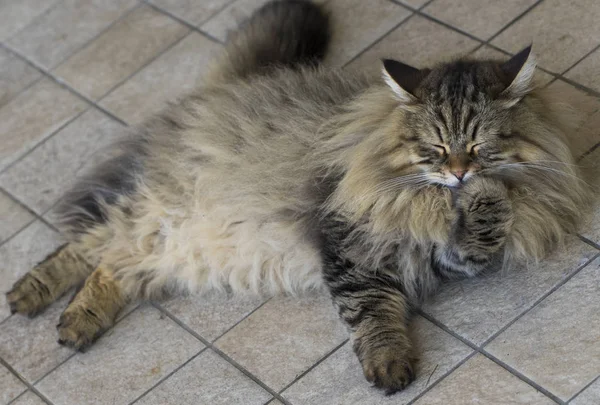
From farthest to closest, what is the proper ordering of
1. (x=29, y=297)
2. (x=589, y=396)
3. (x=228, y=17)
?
(x=228, y=17)
(x=29, y=297)
(x=589, y=396)

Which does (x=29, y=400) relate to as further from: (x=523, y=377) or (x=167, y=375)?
(x=523, y=377)

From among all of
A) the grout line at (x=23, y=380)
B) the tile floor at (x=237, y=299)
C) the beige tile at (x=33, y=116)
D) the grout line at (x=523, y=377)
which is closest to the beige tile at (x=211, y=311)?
the tile floor at (x=237, y=299)

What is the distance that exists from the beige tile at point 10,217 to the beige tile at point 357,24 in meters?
1.32

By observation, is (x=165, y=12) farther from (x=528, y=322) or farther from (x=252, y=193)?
(x=528, y=322)

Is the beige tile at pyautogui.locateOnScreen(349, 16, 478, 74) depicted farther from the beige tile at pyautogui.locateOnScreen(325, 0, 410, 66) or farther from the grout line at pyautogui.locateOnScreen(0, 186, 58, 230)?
the grout line at pyautogui.locateOnScreen(0, 186, 58, 230)

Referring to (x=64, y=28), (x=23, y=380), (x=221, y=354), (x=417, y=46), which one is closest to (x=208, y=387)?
(x=221, y=354)

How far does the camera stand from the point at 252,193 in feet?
10.4

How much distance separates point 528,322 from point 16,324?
1.74 metres

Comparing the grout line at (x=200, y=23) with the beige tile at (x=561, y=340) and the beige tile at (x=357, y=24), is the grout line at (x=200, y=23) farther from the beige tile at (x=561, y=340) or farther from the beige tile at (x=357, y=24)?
the beige tile at (x=561, y=340)

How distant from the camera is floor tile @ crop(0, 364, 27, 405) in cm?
320

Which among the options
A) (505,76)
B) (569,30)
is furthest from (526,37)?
(505,76)

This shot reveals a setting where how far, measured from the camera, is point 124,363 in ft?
10.4

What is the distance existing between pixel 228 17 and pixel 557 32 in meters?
1.44

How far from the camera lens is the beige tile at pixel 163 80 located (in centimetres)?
411
